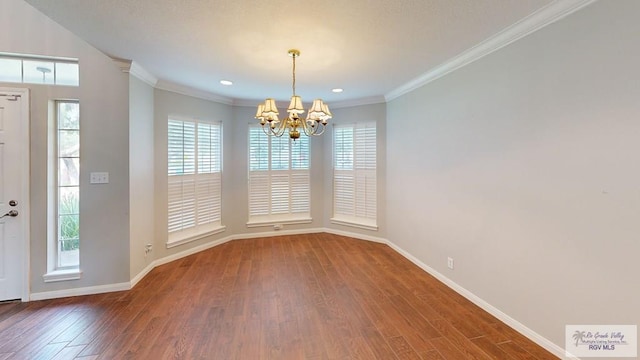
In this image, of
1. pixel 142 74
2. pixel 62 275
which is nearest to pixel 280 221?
pixel 62 275

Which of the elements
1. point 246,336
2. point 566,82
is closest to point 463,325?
point 246,336

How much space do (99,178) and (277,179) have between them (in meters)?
2.81

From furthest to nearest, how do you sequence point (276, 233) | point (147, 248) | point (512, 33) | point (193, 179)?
point (276, 233) → point (193, 179) → point (147, 248) → point (512, 33)

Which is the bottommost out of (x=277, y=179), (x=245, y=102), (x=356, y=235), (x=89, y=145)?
(x=356, y=235)

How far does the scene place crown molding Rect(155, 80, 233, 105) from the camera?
3672 mm

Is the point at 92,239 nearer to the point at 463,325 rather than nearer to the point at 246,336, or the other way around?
the point at 246,336

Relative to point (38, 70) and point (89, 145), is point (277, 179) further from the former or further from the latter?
point (38, 70)

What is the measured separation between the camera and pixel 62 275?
284 cm

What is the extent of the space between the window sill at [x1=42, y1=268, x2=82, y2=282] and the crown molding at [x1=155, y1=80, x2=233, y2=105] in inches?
98.9

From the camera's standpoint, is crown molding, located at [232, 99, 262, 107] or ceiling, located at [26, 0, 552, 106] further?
crown molding, located at [232, 99, 262, 107]

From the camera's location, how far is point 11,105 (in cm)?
269

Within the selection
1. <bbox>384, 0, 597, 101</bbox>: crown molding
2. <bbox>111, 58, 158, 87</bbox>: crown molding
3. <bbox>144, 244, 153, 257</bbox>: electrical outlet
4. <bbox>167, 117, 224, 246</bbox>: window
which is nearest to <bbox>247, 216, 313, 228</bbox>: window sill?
<bbox>167, 117, 224, 246</bbox>: window
